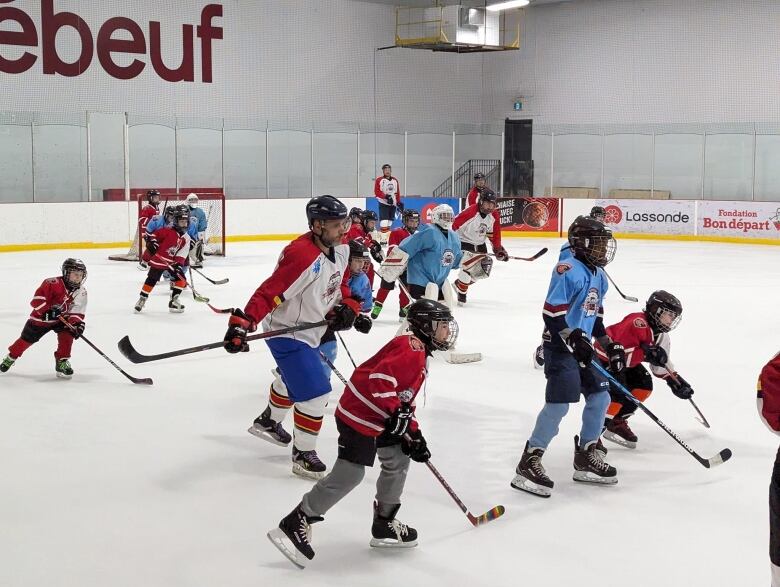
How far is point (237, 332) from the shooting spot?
3.87 m

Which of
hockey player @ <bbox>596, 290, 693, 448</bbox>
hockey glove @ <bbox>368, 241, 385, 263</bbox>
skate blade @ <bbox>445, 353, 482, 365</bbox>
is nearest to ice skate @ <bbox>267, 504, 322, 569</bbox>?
hockey player @ <bbox>596, 290, 693, 448</bbox>

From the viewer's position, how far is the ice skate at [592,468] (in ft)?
14.2

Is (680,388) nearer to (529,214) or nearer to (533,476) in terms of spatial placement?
(533,476)

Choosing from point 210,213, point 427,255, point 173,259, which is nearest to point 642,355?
point 427,255

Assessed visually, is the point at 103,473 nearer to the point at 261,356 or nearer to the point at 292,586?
the point at 292,586

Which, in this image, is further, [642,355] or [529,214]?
[529,214]

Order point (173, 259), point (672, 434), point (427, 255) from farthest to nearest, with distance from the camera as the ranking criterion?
point (173, 259)
point (427, 255)
point (672, 434)

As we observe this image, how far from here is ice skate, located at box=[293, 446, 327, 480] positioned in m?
4.38

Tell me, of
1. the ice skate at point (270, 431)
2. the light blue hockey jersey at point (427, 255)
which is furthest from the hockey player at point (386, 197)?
the ice skate at point (270, 431)

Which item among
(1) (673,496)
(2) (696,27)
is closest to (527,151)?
(2) (696,27)

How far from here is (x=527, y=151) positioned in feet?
77.4

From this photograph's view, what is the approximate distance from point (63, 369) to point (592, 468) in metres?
3.65

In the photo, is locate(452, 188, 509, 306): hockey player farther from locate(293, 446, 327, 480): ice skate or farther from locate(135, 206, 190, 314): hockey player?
locate(293, 446, 327, 480): ice skate

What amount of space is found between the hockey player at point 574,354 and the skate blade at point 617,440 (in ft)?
1.88
